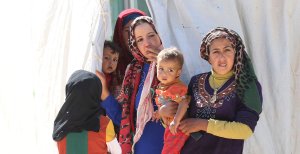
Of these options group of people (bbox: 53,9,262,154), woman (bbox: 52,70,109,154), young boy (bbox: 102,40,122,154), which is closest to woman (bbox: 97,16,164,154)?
group of people (bbox: 53,9,262,154)

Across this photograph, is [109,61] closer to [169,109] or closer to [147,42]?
[147,42]

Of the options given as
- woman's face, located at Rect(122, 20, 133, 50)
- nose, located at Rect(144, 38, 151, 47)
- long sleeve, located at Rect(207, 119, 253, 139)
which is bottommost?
long sleeve, located at Rect(207, 119, 253, 139)

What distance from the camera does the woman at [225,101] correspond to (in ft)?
7.43

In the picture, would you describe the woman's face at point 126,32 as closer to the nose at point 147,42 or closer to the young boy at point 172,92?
the nose at point 147,42

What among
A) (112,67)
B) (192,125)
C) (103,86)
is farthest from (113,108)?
(192,125)

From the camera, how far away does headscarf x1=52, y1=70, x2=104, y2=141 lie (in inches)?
99.1

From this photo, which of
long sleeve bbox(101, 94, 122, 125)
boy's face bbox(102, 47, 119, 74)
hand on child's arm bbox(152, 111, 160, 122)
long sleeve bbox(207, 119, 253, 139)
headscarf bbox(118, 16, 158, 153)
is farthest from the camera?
boy's face bbox(102, 47, 119, 74)

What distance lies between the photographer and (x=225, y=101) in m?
2.31

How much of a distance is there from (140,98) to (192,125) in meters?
0.45

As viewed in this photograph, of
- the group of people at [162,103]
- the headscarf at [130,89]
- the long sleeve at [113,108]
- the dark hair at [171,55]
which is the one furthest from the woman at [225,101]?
the long sleeve at [113,108]

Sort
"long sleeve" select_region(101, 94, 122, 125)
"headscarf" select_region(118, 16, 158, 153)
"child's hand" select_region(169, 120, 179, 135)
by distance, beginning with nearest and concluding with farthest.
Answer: "child's hand" select_region(169, 120, 179, 135)
"headscarf" select_region(118, 16, 158, 153)
"long sleeve" select_region(101, 94, 122, 125)

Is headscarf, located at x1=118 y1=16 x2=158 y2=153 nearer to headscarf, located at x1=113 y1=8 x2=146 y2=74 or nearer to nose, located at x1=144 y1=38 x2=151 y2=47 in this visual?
nose, located at x1=144 y1=38 x2=151 y2=47

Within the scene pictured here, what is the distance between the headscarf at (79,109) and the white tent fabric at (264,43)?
598 millimetres

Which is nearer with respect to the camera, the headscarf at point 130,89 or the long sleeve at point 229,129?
the long sleeve at point 229,129
